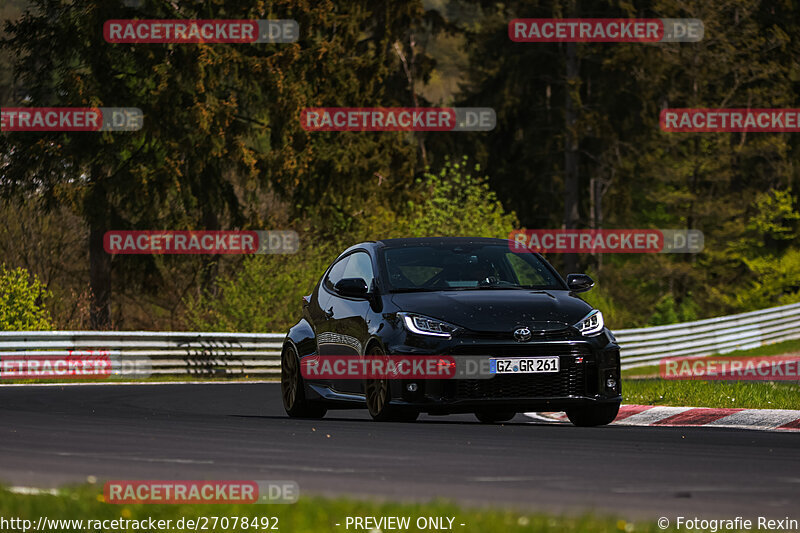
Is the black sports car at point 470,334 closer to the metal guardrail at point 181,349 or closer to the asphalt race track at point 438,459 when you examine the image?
the asphalt race track at point 438,459

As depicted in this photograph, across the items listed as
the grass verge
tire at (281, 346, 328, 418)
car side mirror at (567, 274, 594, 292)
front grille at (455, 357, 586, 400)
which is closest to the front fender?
tire at (281, 346, 328, 418)

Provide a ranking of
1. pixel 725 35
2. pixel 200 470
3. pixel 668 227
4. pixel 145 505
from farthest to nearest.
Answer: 1. pixel 668 227
2. pixel 725 35
3. pixel 200 470
4. pixel 145 505

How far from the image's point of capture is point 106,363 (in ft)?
101

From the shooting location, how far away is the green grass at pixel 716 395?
16797 millimetres

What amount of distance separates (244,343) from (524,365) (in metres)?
21.3

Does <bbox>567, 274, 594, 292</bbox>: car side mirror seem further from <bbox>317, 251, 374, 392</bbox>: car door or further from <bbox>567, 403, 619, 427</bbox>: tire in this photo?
<bbox>317, 251, 374, 392</bbox>: car door

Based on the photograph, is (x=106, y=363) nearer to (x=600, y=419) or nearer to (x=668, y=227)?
→ (x=600, y=419)

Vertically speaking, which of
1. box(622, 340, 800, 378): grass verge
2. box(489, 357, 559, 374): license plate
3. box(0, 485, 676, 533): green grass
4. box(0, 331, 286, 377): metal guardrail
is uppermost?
box(489, 357, 559, 374): license plate

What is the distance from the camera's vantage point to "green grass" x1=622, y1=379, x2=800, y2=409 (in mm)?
16797

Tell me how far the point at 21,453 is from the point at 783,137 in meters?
52.3

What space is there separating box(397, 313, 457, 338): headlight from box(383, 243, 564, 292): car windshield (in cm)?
80

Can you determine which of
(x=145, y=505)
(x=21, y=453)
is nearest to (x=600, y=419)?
(x=21, y=453)

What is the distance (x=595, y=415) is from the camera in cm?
1455

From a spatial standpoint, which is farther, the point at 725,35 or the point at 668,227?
the point at 668,227
